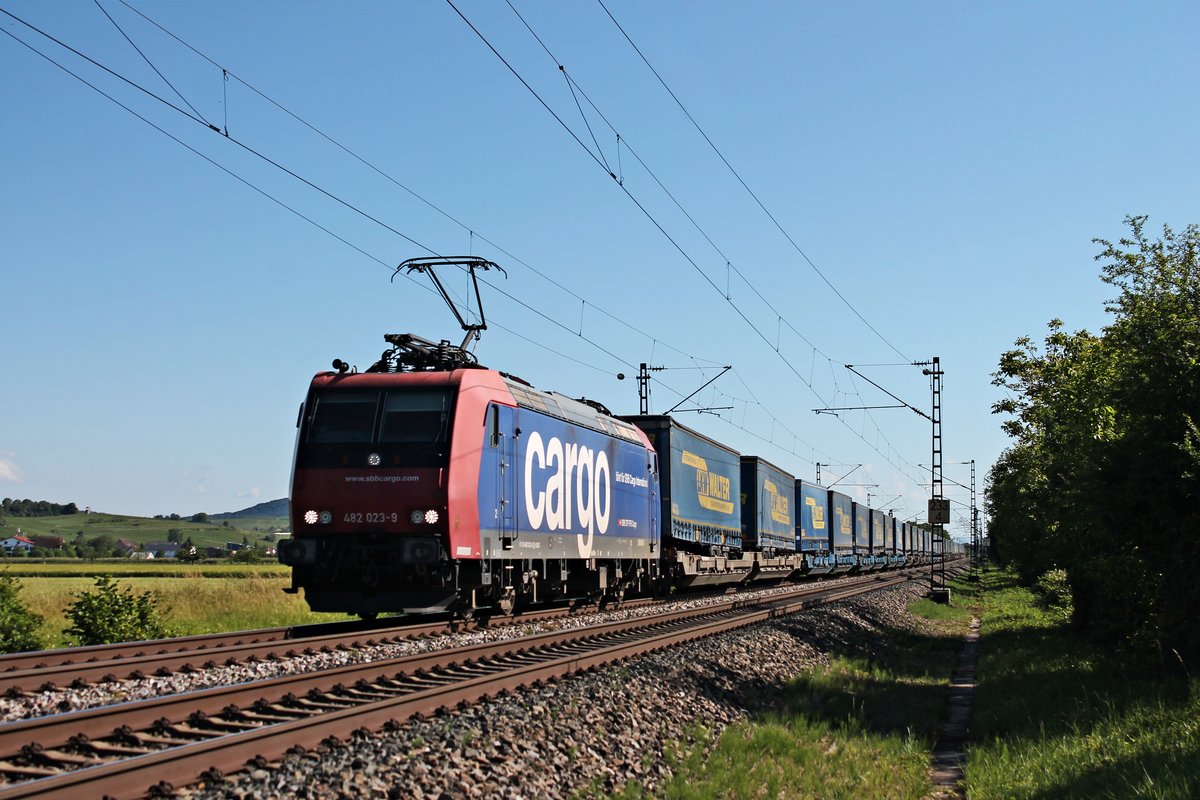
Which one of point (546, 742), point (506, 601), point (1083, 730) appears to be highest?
point (506, 601)

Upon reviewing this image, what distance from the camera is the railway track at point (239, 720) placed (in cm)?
657

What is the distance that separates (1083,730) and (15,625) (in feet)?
42.6

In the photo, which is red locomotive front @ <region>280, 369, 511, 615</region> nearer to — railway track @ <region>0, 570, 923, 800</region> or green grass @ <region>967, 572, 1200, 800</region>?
railway track @ <region>0, 570, 923, 800</region>

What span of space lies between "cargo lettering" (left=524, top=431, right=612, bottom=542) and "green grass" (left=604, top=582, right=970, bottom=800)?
5432mm

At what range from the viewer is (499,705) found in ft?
32.4

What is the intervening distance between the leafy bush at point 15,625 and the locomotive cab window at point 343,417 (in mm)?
4398

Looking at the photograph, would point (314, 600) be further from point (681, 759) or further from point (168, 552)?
point (168, 552)

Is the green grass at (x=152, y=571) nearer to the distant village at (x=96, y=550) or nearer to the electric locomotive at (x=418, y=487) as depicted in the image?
the distant village at (x=96, y=550)

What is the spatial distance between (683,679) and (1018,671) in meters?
7.71

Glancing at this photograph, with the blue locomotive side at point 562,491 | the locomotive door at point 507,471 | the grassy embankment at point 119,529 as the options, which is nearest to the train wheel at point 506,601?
the blue locomotive side at point 562,491

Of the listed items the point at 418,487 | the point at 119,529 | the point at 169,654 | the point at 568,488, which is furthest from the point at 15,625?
the point at 119,529

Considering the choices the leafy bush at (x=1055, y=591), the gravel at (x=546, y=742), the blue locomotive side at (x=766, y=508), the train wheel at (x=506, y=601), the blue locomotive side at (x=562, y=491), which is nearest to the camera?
the gravel at (x=546, y=742)

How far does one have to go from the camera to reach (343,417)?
53.2 feet

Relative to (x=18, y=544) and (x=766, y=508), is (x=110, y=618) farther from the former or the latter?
(x=18, y=544)
